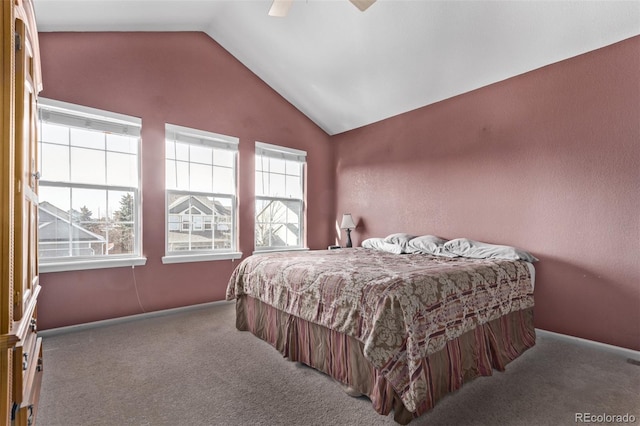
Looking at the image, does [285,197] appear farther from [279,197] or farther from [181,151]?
[181,151]

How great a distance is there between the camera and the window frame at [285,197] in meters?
4.48

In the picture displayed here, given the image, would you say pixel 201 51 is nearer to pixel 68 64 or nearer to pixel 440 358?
pixel 68 64

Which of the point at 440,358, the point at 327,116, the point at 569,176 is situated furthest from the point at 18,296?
the point at 327,116

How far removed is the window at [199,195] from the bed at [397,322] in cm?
141

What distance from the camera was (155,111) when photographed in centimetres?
358

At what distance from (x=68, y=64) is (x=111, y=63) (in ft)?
1.23

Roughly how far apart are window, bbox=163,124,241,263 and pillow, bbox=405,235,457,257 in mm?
2249

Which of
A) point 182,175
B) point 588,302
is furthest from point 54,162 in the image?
point 588,302

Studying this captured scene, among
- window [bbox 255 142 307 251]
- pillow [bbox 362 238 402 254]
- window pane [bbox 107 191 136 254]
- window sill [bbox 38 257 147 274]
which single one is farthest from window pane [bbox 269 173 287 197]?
window sill [bbox 38 257 147 274]

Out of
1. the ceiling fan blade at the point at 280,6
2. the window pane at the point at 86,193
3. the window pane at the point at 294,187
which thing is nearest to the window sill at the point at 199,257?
the window pane at the point at 86,193

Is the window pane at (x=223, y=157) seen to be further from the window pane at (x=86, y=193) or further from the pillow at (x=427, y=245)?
the pillow at (x=427, y=245)

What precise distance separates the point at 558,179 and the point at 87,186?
464 cm

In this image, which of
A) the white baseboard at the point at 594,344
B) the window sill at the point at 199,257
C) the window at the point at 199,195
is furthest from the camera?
the window at the point at 199,195

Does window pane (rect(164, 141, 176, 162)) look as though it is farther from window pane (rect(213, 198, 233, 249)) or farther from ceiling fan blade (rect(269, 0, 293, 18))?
ceiling fan blade (rect(269, 0, 293, 18))
